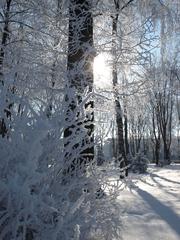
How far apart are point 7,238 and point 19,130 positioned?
2.26ft

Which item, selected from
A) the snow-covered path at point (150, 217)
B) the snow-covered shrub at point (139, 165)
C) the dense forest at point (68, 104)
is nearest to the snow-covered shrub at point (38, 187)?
the dense forest at point (68, 104)

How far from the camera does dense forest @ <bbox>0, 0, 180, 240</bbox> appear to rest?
234cm

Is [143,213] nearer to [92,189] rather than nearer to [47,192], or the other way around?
[92,189]

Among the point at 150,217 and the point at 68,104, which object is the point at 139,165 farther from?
the point at 68,104

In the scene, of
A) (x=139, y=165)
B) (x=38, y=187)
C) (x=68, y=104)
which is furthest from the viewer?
(x=139, y=165)

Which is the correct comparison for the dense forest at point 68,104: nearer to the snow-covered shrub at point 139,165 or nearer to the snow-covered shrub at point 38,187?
the snow-covered shrub at point 38,187

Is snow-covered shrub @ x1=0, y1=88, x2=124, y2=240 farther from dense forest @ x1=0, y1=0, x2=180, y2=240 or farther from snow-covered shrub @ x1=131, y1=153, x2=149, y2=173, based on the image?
snow-covered shrub @ x1=131, y1=153, x2=149, y2=173

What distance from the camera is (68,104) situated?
8.90 ft

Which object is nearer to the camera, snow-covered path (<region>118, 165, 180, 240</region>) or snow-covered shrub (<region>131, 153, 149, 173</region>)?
snow-covered path (<region>118, 165, 180, 240</region>)

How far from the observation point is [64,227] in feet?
7.66

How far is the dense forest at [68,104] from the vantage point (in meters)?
2.34

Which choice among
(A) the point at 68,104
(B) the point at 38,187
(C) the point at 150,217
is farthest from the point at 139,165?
(B) the point at 38,187

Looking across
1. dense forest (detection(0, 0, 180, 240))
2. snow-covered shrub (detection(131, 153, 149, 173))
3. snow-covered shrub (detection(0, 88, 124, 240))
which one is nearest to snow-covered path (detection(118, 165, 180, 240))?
dense forest (detection(0, 0, 180, 240))

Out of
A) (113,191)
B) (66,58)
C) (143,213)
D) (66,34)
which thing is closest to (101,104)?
(66,58)
